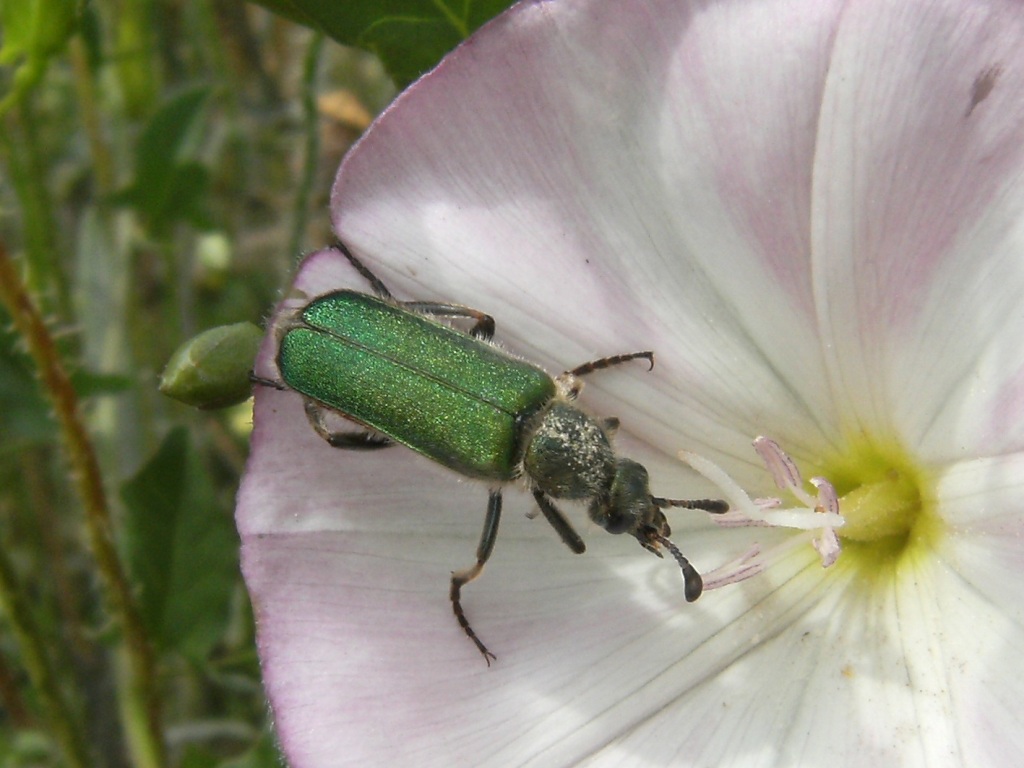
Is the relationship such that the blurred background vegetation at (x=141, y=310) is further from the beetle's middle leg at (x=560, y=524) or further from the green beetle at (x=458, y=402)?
Result: the beetle's middle leg at (x=560, y=524)

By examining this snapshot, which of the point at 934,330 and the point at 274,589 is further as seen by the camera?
the point at 274,589

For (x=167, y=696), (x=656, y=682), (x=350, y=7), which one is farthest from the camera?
(x=167, y=696)

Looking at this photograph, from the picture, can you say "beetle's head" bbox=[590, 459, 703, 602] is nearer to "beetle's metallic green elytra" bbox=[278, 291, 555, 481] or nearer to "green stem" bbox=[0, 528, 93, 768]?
"beetle's metallic green elytra" bbox=[278, 291, 555, 481]

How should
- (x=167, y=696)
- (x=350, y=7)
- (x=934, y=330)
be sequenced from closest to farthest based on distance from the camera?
1. (x=934, y=330)
2. (x=350, y=7)
3. (x=167, y=696)

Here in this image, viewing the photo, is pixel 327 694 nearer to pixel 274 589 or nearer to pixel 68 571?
pixel 274 589

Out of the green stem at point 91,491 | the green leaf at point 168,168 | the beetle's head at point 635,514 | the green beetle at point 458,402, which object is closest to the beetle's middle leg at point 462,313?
the green beetle at point 458,402

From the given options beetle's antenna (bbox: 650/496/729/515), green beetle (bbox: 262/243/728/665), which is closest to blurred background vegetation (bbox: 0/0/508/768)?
green beetle (bbox: 262/243/728/665)

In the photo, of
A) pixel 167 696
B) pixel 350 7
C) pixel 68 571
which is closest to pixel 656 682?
pixel 350 7

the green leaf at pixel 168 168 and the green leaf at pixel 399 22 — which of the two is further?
the green leaf at pixel 168 168
